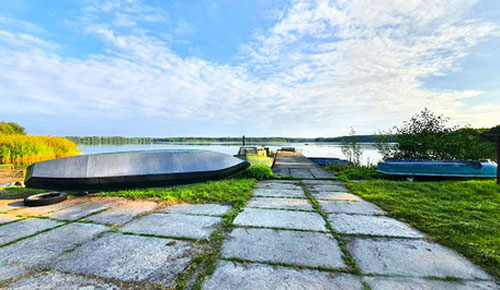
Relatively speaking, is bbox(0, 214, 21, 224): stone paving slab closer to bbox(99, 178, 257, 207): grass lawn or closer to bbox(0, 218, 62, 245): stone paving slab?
Answer: bbox(0, 218, 62, 245): stone paving slab

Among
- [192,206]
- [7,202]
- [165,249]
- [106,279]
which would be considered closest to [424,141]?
[192,206]

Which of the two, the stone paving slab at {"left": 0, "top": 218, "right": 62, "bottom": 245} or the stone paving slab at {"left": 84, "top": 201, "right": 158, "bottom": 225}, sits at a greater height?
the stone paving slab at {"left": 0, "top": 218, "right": 62, "bottom": 245}

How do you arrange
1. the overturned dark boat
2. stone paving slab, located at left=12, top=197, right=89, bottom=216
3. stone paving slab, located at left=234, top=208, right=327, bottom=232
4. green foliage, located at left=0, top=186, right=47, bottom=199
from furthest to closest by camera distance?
the overturned dark boat
green foliage, located at left=0, top=186, right=47, bottom=199
stone paving slab, located at left=12, top=197, right=89, bottom=216
stone paving slab, located at left=234, top=208, right=327, bottom=232

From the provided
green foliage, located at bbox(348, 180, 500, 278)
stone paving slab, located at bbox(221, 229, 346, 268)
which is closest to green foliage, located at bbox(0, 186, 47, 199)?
stone paving slab, located at bbox(221, 229, 346, 268)

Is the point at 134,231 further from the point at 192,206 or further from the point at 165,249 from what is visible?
the point at 192,206

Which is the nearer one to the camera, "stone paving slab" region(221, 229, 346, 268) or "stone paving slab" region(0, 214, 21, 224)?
"stone paving slab" region(221, 229, 346, 268)

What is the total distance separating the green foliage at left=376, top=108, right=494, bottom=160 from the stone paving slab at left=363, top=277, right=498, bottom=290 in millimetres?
6932

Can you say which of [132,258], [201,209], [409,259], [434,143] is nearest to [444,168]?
[434,143]

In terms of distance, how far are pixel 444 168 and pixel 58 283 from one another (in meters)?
7.67

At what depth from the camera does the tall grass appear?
11.1 metres

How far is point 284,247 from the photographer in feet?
5.99

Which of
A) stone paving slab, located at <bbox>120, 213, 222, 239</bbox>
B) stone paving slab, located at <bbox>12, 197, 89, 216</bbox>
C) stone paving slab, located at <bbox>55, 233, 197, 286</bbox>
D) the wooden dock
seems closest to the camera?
stone paving slab, located at <bbox>55, 233, 197, 286</bbox>

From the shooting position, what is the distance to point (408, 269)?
1494mm

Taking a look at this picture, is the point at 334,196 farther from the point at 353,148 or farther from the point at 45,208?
the point at 353,148
